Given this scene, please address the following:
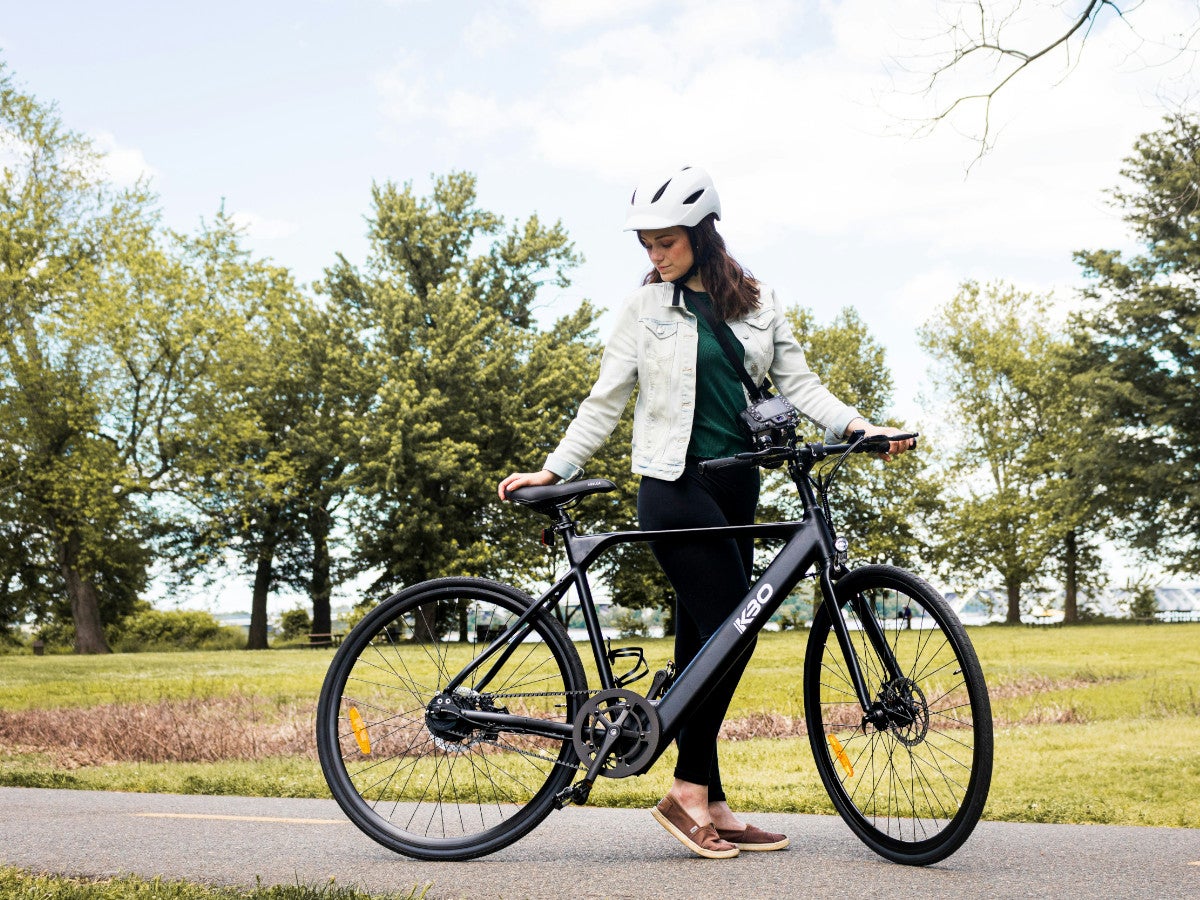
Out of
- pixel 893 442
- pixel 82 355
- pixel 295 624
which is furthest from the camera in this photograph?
pixel 295 624

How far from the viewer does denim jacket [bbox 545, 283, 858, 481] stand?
3959mm

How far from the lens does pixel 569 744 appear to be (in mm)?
3936

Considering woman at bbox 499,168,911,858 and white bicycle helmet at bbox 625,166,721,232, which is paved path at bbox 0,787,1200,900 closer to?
woman at bbox 499,168,911,858

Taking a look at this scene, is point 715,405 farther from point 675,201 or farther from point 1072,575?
point 1072,575

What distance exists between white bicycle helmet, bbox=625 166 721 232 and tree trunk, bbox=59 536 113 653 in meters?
31.7

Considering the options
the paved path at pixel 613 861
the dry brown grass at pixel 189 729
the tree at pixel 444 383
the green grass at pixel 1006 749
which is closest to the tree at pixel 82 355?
the tree at pixel 444 383

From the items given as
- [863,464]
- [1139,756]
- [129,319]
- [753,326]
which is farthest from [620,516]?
[753,326]

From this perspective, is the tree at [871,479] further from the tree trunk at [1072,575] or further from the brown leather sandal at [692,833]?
the brown leather sandal at [692,833]

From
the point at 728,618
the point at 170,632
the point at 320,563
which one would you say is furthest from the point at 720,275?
the point at 170,632

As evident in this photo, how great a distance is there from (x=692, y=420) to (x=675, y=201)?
721 millimetres

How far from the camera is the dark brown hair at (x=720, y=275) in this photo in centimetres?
403

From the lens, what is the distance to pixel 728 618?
3832 millimetres

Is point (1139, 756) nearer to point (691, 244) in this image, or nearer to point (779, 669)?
point (691, 244)

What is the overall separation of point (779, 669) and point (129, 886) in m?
14.1
